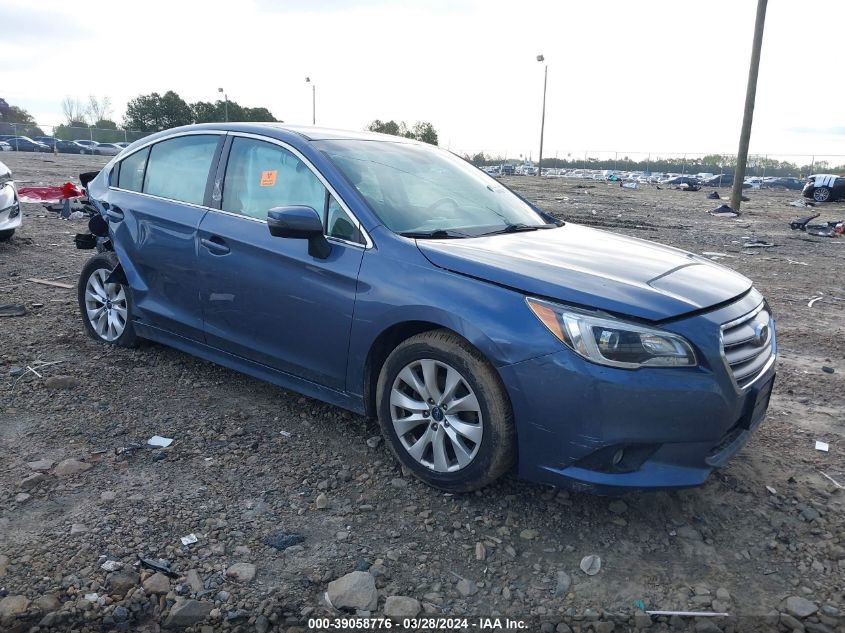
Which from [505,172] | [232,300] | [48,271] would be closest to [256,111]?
[505,172]

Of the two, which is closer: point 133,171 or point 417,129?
point 133,171

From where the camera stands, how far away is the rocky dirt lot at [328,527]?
259cm

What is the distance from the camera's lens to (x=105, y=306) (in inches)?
204

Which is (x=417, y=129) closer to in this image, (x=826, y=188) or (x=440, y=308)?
(x=826, y=188)

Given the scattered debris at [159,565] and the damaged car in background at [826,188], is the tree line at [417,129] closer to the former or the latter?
the damaged car in background at [826,188]

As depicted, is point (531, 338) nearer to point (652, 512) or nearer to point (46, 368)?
point (652, 512)

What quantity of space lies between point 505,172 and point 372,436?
63.6 metres

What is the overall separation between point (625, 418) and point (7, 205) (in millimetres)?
8609

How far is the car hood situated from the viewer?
116 inches

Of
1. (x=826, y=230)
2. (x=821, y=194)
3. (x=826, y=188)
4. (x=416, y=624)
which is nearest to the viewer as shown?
(x=416, y=624)

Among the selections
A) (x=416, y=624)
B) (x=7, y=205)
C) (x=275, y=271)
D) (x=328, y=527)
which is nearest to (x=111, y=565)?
(x=328, y=527)

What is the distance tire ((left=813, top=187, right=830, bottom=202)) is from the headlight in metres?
27.3

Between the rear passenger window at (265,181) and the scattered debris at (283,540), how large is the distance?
66.1 inches

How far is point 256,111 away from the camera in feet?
227
